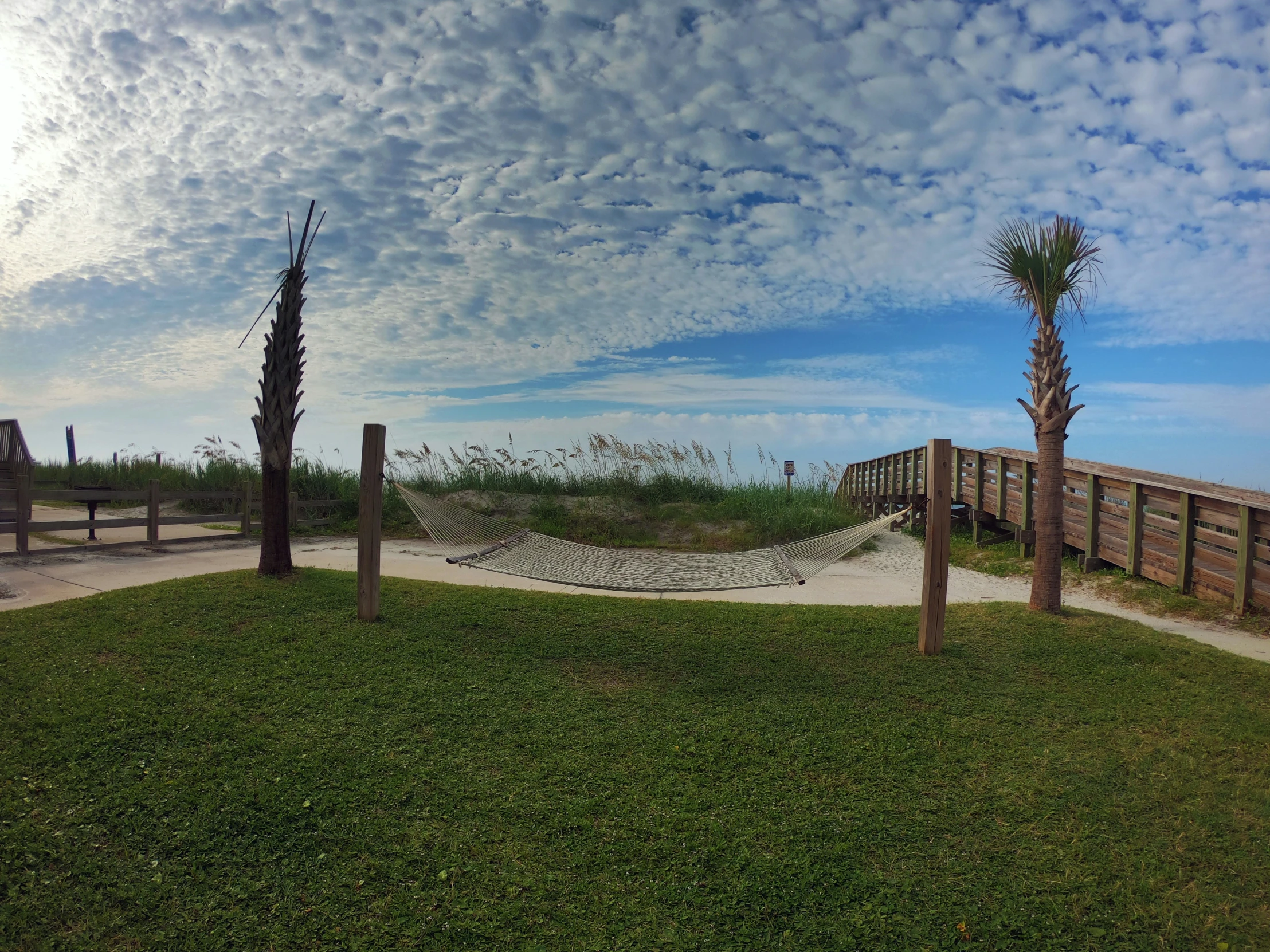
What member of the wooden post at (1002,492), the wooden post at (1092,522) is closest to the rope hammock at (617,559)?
the wooden post at (1092,522)

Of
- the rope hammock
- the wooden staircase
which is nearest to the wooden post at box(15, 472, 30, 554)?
the rope hammock

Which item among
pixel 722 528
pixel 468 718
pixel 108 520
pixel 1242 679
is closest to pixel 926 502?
pixel 1242 679

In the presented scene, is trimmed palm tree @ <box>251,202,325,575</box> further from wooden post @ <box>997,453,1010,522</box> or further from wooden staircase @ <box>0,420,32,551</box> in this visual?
wooden staircase @ <box>0,420,32,551</box>

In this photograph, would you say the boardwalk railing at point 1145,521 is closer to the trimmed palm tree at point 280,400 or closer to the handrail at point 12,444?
the trimmed palm tree at point 280,400

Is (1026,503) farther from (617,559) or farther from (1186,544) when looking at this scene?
(617,559)

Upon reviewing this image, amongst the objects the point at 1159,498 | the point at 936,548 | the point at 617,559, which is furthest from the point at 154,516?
the point at 1159,498

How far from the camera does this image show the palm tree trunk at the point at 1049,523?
483 centimetres

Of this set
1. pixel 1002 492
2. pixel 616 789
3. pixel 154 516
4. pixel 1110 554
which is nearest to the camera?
pixel 616 789

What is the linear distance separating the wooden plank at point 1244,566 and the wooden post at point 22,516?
10.5 m

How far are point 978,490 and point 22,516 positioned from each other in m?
11.2

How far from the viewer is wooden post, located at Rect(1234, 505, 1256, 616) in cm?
564

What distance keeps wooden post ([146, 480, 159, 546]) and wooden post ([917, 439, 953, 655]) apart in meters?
7.83

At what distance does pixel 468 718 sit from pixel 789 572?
244 cm

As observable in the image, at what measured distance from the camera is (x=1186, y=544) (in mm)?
6336
